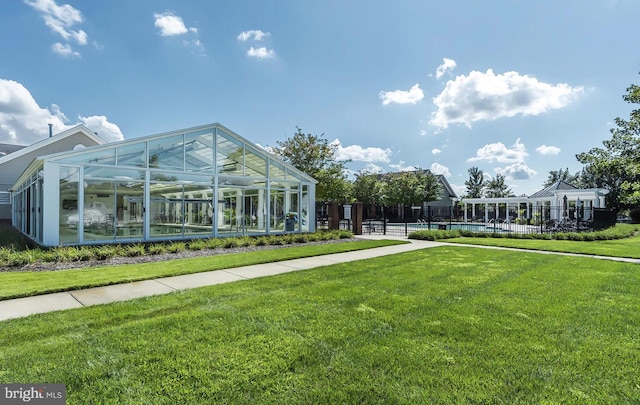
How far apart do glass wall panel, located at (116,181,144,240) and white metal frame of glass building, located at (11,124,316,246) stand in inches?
1.3

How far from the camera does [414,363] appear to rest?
3104 millimetres

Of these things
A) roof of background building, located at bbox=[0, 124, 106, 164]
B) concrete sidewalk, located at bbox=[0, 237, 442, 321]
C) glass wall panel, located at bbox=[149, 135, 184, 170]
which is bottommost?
concrete sidewalk, located at bbox=[0, 237, 442, 321]

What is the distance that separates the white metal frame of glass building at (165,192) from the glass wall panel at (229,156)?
0.15ft

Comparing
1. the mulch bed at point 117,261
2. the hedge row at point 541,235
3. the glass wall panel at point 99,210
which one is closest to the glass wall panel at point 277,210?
the mulch bed at point 117,261

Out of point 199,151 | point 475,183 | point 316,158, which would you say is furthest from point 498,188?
point 199,151

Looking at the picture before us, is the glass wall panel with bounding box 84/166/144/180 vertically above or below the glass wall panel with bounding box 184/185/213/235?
above

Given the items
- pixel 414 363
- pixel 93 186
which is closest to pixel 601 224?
pixel 414 363

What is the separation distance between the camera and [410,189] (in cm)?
3625

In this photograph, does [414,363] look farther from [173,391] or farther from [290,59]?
[290,59]

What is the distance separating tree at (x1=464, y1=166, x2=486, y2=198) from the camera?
6064 centimetres

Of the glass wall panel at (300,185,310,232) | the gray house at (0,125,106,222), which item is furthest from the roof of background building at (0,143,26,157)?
the glass wall panel at (300,185,310,232)

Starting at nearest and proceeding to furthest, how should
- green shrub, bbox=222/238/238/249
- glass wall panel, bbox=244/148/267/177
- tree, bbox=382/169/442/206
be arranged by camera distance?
green shrub, bbox=222/238/238/249
glass wall panel, bbox=244/148/267/177
tree, bbox=382/169/442/206

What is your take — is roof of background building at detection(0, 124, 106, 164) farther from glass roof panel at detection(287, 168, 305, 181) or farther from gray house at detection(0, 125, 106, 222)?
glass roof panel at detection(287, 168, 305, 181)

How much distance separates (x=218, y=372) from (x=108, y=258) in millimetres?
8446
